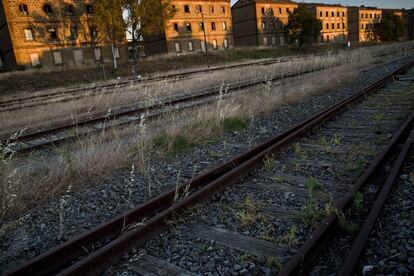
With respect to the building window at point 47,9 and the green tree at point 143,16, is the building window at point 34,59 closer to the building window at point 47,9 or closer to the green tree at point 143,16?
the building window at point 47,9

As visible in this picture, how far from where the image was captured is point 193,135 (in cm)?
652

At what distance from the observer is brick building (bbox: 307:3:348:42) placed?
2785 inches

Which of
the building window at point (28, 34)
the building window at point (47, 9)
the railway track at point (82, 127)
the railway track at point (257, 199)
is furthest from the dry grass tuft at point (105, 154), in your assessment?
the building window at point (47, 9)

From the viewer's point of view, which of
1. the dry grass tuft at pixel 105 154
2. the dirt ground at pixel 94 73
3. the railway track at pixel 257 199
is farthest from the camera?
the dirt ground at pixel 94 73

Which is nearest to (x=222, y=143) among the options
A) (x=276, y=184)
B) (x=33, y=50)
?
(x=276, y=184)

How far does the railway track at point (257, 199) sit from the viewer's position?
2.74 metres

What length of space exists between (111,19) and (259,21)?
33.7 meters

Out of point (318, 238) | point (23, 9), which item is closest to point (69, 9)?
point (23, 9)

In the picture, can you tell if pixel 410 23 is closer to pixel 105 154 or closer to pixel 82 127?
pixel 82 127

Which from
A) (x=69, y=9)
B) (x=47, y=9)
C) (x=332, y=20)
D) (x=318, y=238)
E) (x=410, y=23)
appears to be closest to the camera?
(x=318, y=238)

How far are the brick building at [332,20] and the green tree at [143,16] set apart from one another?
153 feet

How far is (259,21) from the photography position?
57.3 m

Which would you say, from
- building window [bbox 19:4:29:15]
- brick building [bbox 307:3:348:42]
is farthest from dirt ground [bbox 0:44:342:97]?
brick building [bbox 307:3:348:42]

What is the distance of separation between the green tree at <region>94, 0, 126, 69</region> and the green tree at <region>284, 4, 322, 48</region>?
30.8 meters
